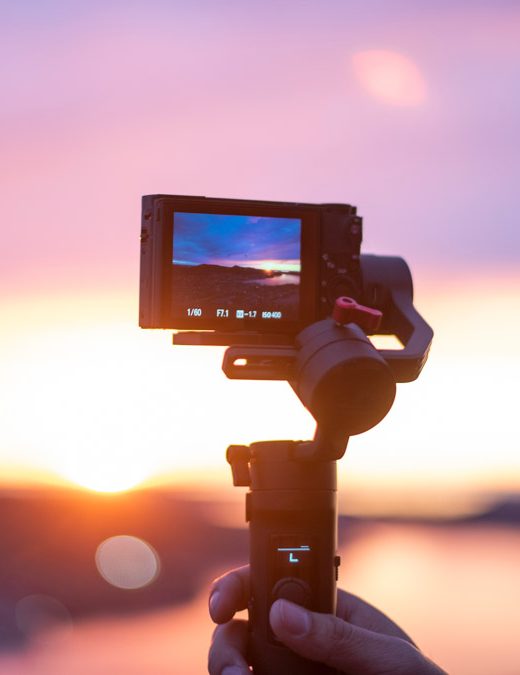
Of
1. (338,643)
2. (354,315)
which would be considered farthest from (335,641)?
(354,315)

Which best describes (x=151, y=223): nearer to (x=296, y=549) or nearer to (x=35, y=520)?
(x=296, y=549)

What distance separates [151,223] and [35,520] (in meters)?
33.7

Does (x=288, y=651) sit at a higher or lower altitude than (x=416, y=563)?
higher

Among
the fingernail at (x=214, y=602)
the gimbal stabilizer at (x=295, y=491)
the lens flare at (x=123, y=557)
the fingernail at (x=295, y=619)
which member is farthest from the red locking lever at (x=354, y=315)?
the lens flare at (x=123, y=557)

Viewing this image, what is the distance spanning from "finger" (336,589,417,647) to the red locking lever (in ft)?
2.86

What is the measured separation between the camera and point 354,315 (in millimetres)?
2373

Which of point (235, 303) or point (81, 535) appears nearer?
point (235, 303)

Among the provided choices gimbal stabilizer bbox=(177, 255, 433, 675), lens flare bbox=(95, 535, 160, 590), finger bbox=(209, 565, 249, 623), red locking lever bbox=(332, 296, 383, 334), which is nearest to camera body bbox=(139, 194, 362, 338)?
gimbal stabilizer bbox=(177, 255, 433, 675)

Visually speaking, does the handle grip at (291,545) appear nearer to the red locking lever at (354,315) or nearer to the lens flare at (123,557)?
the red locking lever at (354,315)

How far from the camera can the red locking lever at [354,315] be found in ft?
7.76

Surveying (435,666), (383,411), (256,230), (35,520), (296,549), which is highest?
(256,230)

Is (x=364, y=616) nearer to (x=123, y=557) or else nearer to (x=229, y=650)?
(x=229, y=650)

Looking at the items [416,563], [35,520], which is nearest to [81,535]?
[35,520]

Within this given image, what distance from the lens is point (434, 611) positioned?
13.5 meters
